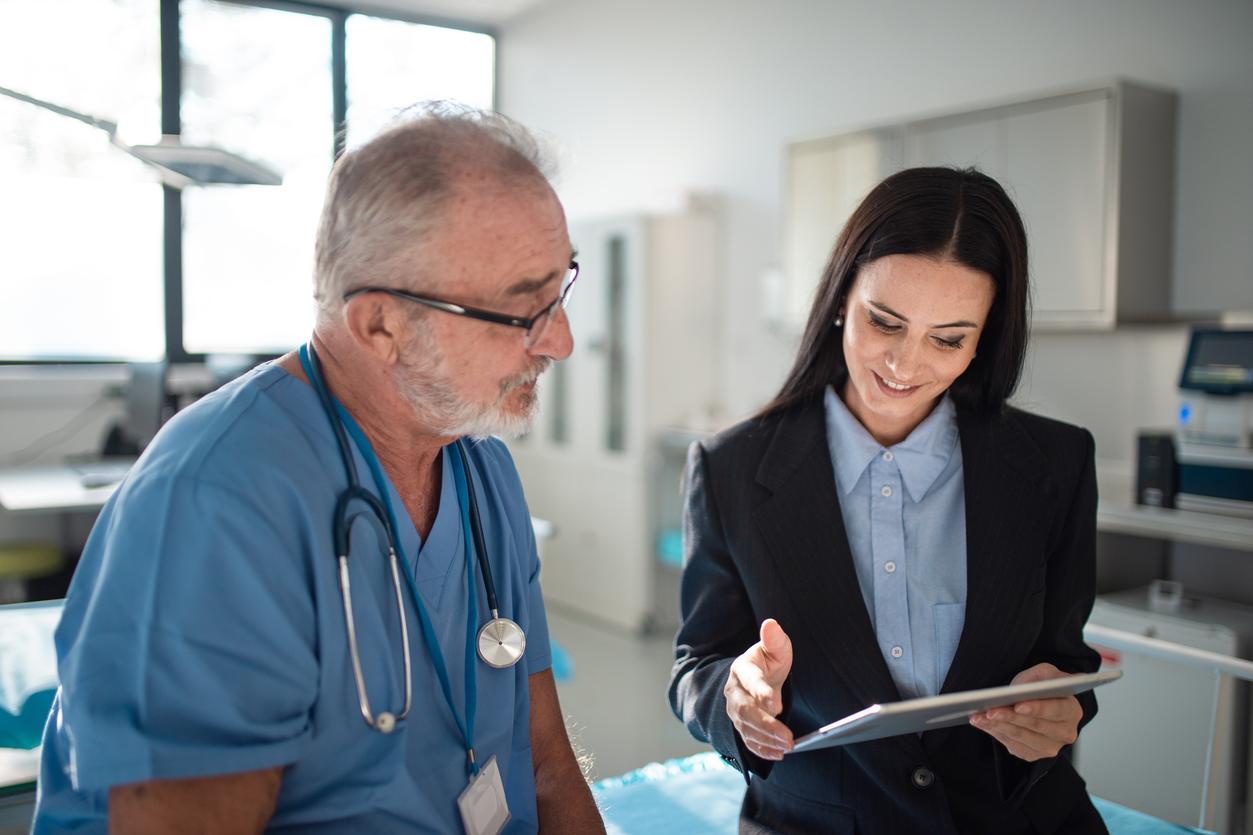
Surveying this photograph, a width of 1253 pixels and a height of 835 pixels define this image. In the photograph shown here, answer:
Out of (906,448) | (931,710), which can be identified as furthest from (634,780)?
(931,710)

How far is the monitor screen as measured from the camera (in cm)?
276

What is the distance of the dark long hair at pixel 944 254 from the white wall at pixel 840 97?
1.48 ft

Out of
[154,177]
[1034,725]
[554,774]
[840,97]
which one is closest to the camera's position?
[1034,725]

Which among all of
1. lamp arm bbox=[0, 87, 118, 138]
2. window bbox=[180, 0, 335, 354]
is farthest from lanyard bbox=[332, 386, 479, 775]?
window bbox=[180, 0, 335, 354]

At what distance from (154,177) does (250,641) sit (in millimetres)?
4692

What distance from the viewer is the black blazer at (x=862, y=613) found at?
1.35 meters

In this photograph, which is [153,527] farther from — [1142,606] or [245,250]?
[245,250]

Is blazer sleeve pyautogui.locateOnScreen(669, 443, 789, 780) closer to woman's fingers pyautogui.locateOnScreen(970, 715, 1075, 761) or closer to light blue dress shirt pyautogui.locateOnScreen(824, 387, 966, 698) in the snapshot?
light blue dress shirt pyautogui.locateOnScreen(824, 387, 966, 698)

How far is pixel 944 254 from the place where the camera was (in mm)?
1409

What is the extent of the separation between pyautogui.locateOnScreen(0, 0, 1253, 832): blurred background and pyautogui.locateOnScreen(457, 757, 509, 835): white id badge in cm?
141

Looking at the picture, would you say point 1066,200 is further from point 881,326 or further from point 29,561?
point 29,561

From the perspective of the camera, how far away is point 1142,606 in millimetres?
2895

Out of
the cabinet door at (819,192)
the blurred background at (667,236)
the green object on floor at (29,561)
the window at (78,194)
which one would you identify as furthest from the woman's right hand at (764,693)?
the window at (78,194)

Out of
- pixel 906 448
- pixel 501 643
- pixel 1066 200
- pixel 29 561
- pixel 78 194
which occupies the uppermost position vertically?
pixel 78 194
